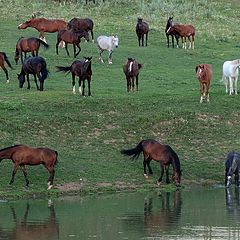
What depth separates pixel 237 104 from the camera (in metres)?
32.8

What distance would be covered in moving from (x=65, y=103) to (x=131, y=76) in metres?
4.03

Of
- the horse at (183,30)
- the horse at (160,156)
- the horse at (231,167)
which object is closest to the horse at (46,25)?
the horse at (183,30)

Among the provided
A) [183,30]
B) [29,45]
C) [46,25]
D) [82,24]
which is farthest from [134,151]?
[183,30]

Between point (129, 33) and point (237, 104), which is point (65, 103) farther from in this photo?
point (129, 33)

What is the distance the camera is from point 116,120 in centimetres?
2994

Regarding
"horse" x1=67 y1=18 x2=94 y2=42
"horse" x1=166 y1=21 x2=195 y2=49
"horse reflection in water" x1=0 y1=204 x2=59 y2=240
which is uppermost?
"horse" x1=67 y1=18 x2=94 y2=42

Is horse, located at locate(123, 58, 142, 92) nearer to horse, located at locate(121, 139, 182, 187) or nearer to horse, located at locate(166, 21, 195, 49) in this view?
horse, located at locate(121, 139, 182, 187)

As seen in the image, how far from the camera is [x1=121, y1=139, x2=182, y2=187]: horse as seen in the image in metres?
25.1

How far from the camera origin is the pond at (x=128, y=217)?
18.8m

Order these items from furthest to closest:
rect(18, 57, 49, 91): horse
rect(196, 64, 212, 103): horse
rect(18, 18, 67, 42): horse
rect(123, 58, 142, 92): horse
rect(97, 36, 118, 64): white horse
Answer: rect(18, 18, 67, 42): horse → rect(97, 36, 118, 64): white horse → rect(123, 58, 142, 92): horse → rect(18, 57, 49, 91): horse → rect(196, 64, 212, 103): horse

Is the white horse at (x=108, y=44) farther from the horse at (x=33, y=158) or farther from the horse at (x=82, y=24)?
the horse at (x=33, y=158)

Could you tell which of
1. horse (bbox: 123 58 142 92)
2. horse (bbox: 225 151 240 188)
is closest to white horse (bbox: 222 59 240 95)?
horse (bbox: 123 58 142 92)

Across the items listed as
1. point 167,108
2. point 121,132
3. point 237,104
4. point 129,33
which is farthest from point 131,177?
point 129,33

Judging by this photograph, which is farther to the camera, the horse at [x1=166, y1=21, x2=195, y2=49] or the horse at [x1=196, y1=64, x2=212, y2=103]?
the horse at [x1=166, y1=21, x2=195, y2=49]
